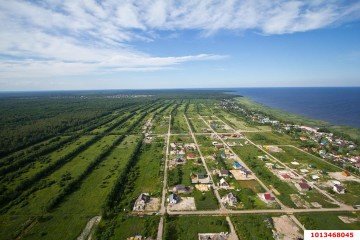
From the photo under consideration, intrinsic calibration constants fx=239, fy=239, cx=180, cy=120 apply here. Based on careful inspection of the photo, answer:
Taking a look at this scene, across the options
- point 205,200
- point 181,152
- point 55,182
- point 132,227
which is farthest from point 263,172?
point 55,182

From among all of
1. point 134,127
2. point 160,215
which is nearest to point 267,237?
point 160,215

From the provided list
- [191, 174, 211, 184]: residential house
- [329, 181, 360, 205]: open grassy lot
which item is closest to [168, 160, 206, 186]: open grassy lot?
[191, 174, 211, 184]: residential house

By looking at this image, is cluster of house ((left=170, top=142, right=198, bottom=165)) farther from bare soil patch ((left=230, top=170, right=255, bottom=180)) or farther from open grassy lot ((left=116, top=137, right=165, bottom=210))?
bare soil patch ((left=230, top=170, right=255, bottom=180))

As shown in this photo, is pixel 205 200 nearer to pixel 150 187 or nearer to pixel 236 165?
pixel 150 187

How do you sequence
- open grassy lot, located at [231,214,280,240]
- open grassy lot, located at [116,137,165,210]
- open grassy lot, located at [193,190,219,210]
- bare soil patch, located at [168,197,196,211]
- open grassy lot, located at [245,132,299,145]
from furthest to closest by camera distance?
open grassy lot, located at [245,132,299,145] < open grassy lot, located at [116,137,165,210] < open grassy lot, located at [193,190,219,210] < bare soil patch, located at [168,197,196,211] < open grassy lot, located at [231,214,280,240]

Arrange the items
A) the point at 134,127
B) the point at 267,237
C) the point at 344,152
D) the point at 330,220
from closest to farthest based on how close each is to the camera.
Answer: the point at 267,237
the point at 330,220
the point at 344,152
the point at 134,127

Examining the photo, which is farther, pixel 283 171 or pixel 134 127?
pixel 134 127

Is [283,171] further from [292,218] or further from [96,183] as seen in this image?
[96,183]
